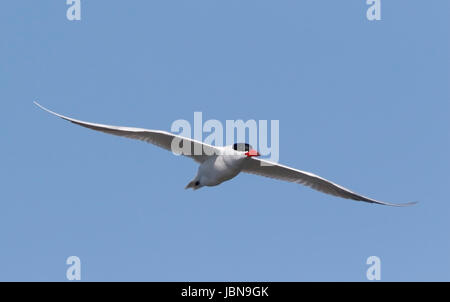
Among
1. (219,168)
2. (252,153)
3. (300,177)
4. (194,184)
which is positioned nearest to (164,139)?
(219,168)

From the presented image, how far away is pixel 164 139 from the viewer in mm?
21547

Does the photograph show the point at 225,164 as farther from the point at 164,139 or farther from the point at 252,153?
the point at 164,139

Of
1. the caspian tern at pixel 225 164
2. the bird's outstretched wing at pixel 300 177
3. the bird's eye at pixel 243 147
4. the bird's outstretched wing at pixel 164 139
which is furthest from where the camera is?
the bird's outstretched wing at pixel 300 177

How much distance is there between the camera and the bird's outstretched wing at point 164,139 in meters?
21.0

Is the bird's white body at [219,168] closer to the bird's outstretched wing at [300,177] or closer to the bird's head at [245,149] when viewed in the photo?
the bird's head at [245,149]

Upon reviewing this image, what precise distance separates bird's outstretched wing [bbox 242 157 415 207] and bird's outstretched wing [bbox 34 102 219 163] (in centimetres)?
157

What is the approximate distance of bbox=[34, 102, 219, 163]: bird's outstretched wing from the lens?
20978mm

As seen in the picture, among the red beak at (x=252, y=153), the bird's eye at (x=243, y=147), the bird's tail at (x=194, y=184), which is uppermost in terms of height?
the bird's eye at (x=243, y=147)

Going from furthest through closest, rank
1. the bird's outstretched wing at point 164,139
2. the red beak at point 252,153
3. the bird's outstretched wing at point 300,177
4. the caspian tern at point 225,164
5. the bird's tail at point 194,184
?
the bird's outstretched wing at point 300,177
the bird's tail at point 194,184
the red beak at point 252,153
the caspian tern at point 225,164
the bird's outstretched wing at point 164,139

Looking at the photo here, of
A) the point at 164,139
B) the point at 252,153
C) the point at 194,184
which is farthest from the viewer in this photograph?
the point at 194,184

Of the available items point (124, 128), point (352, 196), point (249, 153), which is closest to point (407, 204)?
point (352, 196)

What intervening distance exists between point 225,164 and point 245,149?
690 mm

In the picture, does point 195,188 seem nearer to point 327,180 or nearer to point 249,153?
point 249,153

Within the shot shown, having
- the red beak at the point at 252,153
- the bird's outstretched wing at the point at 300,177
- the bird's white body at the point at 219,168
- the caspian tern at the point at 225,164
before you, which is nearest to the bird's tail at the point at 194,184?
the caspian tern at the point at 225,164
